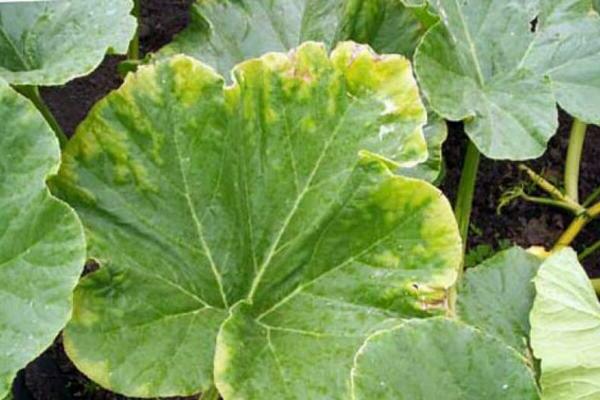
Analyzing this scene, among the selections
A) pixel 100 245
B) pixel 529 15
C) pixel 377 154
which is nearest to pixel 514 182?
pixel 529 15

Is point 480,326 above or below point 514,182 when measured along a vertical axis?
above

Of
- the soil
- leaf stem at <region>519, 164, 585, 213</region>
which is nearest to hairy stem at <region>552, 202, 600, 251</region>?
leaf stem at <region>519, 164, 585, 213</region>

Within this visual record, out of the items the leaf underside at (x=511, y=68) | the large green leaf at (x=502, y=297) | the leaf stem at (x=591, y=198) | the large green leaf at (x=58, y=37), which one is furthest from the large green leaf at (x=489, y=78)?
the leaf stem at (x=591, y=198)

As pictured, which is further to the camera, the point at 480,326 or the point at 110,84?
the point at 110,84

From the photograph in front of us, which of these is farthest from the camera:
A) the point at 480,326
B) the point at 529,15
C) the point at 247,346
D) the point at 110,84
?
the point at 110,84

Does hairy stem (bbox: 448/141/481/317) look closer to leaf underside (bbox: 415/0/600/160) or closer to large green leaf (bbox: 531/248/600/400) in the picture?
leaf underside (bbox: 415/0/600/160)

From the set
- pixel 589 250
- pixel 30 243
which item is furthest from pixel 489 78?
Answer: pixel 30 243

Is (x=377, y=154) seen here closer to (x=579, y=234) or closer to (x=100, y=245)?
(x=100, y=245)

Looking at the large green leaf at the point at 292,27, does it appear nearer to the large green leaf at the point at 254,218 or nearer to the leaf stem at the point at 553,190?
the large green leaf at the point at 254,218
